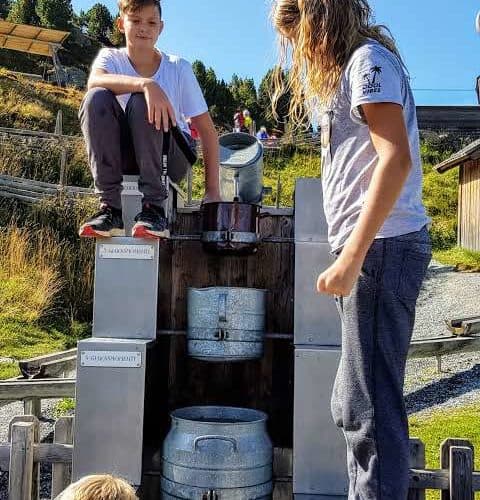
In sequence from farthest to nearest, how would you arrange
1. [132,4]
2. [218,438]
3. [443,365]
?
[443,365] < [132,4] < [218,438]

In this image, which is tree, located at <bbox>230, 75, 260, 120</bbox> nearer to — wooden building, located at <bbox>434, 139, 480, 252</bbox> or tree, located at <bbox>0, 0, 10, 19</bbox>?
tree, located at <bbox>0, 0, 10, 19</bbox>

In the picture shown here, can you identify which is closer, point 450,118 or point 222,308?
point 222,308

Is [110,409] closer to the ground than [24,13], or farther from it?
closer to the ground

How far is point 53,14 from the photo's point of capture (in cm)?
4734

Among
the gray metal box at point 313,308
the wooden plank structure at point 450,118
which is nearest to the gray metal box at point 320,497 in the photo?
the gray metal box at point 313,308

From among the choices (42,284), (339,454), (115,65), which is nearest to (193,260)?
(115,65)

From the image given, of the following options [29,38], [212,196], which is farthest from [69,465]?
[29,38]

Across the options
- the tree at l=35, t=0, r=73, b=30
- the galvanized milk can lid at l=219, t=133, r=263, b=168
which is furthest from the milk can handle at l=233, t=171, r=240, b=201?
the tree at l=35, t=0, r=73, b=30

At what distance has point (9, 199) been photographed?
47.0 feet

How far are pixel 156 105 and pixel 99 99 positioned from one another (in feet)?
0.90

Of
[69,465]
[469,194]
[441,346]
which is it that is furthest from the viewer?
[469,194]

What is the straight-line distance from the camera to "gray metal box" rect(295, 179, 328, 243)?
3211mm

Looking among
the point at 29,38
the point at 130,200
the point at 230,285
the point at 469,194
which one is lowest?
the point at 230,285

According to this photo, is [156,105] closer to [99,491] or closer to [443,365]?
[99,491]
